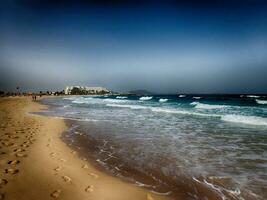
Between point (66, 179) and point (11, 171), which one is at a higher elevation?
point (11, 171)

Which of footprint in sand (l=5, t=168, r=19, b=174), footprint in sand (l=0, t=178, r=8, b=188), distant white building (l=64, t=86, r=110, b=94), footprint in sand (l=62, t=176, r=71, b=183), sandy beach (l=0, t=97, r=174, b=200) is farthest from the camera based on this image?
distant white building (l=64, t=86, r=110, b=94)

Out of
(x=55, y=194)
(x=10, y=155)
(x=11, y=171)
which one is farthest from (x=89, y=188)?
(x=10, y=155)

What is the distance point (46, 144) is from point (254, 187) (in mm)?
6233

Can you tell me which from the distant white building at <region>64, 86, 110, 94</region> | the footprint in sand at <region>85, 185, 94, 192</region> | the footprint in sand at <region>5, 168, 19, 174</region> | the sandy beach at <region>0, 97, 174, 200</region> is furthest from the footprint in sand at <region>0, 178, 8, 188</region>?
A: the distant white building at <region>64, 86, 110, 94</region>

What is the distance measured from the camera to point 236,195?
160 inches

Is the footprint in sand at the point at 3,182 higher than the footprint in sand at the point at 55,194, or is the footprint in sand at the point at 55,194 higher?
the footprint in sand at the point at 3,182

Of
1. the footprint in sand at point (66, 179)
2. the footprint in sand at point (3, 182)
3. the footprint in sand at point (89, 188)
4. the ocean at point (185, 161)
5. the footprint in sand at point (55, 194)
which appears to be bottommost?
the ocean at point (185, 161)

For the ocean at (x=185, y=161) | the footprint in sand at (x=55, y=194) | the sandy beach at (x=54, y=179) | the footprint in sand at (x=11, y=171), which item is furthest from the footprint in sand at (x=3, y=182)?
the ocean at (x=185, y=161)

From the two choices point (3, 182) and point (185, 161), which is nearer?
point (3, 182)

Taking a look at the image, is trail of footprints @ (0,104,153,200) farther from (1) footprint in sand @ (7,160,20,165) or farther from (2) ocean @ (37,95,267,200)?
(2) ocean @ (37,95,267,200)

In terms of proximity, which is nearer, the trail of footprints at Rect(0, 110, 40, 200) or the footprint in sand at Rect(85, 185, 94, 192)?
the footprint in sand at Rect(85, 185, 94, 192)

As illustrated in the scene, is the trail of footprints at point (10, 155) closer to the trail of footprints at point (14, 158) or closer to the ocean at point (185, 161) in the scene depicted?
the trail of footprints at point (14, 158)

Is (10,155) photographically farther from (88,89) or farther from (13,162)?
(88,89)

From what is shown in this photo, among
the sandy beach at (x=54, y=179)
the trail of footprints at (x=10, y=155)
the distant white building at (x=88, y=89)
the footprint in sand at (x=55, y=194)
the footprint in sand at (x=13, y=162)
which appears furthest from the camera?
the distant white building at (x=88, y=89)
